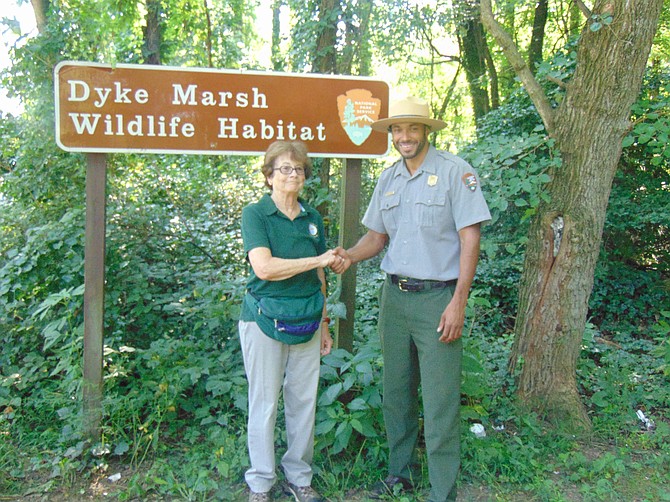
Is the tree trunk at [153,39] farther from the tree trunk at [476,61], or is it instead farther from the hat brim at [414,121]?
the hat brim at [414,121]

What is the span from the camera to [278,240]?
326cm

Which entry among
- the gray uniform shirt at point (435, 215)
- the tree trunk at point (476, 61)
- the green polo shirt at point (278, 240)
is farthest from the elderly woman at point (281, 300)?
the tree trunk at point (476, 61)

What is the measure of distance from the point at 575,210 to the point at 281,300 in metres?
2.17

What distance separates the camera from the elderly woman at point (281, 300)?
320 cm

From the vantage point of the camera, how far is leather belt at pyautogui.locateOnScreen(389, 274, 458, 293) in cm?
329

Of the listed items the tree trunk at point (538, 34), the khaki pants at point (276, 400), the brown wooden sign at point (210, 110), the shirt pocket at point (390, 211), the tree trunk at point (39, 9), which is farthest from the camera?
the tree trunk at point (538, 34)

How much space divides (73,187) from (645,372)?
16.6 feet

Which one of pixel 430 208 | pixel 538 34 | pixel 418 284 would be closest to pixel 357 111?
pixel 430 208

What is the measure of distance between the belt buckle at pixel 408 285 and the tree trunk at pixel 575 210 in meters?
1.40

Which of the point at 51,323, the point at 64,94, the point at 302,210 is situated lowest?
the point at 51,323

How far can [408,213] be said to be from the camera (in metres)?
3.39

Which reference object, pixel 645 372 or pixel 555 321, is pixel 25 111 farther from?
pixel 645 372

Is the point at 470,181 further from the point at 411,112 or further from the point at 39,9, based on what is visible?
the point at 39,9

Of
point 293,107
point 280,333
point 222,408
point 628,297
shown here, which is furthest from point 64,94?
point 628,297
